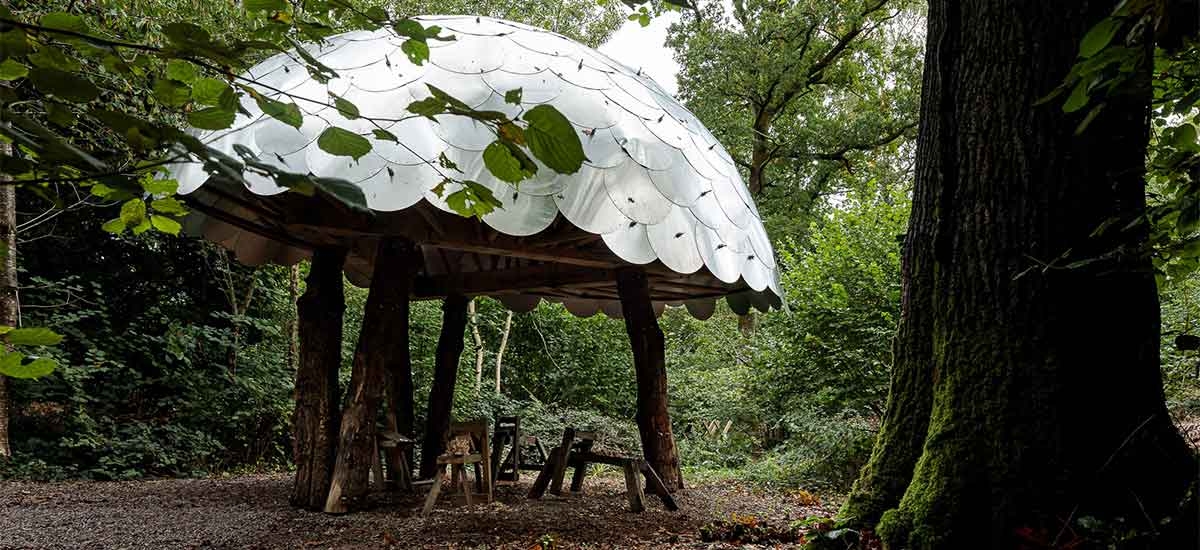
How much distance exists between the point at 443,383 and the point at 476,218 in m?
3.93

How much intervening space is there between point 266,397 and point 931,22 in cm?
958

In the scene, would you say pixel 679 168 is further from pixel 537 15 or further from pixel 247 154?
pixel 537 15

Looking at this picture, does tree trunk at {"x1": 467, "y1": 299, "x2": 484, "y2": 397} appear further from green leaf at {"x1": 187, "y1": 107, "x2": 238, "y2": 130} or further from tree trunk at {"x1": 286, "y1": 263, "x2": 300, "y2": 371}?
green leaf at {"x1": 187, "y1": 107, "x2": 238, "y2": 130}

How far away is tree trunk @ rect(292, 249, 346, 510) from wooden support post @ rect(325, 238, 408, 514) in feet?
1.18

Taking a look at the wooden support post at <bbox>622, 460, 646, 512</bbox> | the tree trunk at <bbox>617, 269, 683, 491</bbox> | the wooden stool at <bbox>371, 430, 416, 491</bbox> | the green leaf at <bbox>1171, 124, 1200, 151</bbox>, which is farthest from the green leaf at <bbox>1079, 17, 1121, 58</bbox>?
the wooden stool at <bbox>371, 430, 416, 491</bbox>

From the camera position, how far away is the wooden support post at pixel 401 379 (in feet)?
22.6

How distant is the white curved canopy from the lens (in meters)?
Answer: 5.44

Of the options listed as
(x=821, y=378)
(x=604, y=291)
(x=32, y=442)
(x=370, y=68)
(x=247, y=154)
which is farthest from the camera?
(x=821, y=378)

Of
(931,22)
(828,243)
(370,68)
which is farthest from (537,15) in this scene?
(931,22)

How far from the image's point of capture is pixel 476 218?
5.54m

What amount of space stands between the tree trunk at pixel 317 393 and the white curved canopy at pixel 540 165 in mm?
1508

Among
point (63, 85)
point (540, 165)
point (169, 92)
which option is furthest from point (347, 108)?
point (540, 165)

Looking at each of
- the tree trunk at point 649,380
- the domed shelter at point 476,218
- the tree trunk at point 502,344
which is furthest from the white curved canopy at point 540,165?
the tree trunk at point 502,344

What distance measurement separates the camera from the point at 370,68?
19.6 feet
